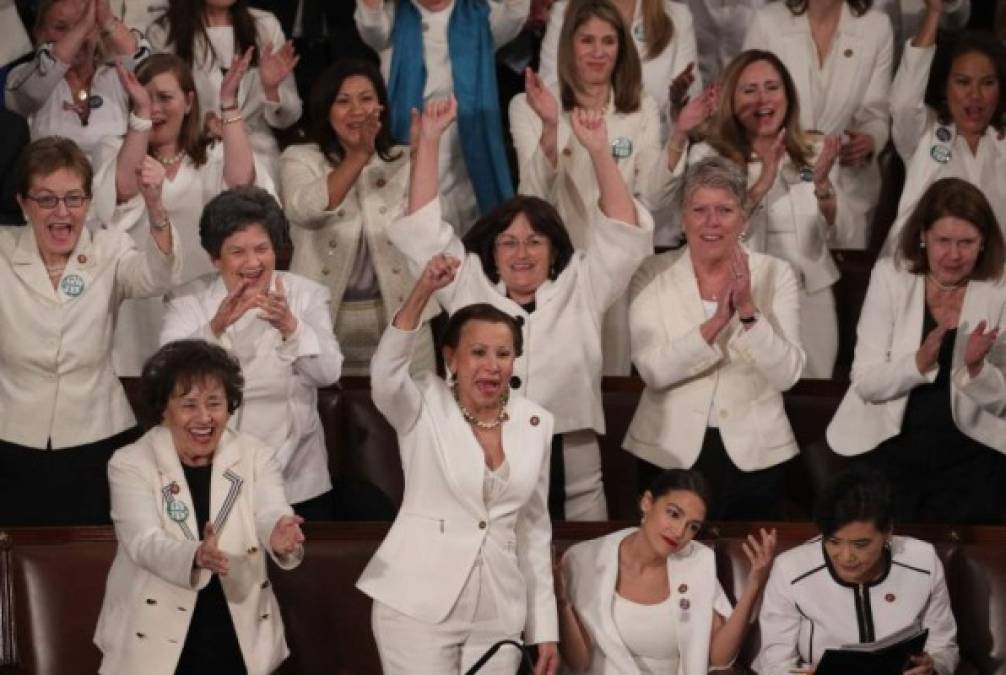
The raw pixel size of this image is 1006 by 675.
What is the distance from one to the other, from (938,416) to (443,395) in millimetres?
1526

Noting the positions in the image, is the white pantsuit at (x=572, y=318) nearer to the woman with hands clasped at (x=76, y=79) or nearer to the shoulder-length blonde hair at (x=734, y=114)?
the shoulder-length blonde hair at (x=734, y=114)

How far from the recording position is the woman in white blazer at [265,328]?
536 centimetres

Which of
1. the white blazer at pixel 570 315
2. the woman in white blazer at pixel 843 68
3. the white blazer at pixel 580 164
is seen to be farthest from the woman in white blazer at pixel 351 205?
the woman in white blazer at pixel 843 68

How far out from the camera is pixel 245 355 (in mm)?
5445

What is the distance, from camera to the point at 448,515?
493cm

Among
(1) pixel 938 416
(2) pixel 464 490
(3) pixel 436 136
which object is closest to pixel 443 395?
(2) pixel 464 490

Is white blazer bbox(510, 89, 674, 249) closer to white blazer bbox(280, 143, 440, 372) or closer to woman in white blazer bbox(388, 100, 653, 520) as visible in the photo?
white blazer bbox(280, 143, 440, 372)

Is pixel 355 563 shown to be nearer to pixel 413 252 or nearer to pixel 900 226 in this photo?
pixel 413 252

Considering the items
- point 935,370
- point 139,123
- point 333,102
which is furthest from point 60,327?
point 935,370

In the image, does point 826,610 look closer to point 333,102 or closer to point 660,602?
point 660,602

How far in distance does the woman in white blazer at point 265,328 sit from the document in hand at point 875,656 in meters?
1.58

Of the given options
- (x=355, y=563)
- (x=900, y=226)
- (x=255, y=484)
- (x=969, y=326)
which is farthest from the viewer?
(x=900, y=226)

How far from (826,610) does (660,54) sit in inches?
101

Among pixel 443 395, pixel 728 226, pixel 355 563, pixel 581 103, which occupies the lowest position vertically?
pixel 355 563
